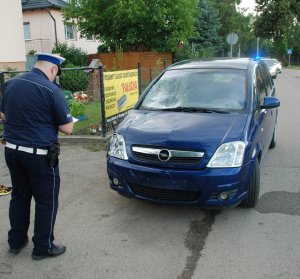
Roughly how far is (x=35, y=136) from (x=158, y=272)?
5.07 feet

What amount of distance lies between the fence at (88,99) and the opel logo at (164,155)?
3394mm

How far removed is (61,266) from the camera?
360cm

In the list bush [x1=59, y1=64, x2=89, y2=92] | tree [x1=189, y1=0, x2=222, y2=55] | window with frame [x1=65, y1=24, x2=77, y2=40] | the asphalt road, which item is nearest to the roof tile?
window with frame [x1=65, y1=24, x2=77, y2=40]

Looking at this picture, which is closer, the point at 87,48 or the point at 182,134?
the point at 182,134

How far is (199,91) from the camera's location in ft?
17.4

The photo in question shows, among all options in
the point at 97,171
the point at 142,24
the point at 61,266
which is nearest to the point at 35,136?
the point at 61,266

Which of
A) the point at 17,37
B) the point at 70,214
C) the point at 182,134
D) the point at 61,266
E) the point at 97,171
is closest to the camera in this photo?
the point at 61,266

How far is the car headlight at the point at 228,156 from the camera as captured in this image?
4102mm

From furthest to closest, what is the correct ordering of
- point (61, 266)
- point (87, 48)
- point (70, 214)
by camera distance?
point (87, 48), point (70, 214), point (61, 266)

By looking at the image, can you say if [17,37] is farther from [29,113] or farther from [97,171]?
[29,113]

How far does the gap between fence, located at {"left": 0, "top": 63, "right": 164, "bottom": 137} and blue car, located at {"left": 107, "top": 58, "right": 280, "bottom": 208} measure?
8.78ft

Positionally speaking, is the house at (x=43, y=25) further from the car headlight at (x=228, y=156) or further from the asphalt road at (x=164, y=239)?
the car headlight at (x=228, y=156)

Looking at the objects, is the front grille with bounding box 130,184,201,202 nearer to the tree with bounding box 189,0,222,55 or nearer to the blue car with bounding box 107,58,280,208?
the blue car with bounding box 107,58,280,208

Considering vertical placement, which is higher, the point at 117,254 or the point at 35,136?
the point at 35,136
